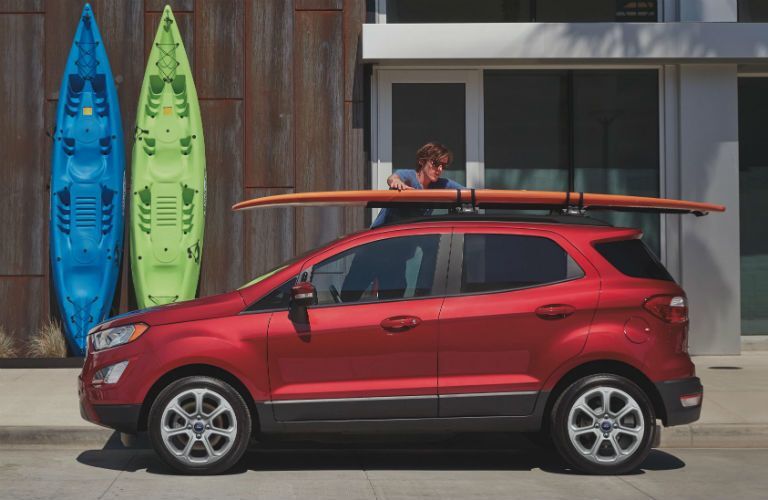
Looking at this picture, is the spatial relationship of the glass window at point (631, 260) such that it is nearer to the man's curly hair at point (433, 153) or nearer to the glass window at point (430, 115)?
the man's curly hair at point (433, 153)

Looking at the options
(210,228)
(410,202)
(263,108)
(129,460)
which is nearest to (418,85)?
(263,108)

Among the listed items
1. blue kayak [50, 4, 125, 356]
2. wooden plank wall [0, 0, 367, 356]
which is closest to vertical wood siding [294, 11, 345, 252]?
wooden plank wall [0, 0, 367, 356]

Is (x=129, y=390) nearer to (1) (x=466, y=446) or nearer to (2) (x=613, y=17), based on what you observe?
(1) (x=466, y=446)

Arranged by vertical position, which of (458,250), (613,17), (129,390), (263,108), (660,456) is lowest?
(660,456)

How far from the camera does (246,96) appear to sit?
1370 cm

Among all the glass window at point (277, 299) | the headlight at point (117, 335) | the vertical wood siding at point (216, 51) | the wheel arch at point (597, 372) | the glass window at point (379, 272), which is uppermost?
the vertical wood siding at point (216, 51)

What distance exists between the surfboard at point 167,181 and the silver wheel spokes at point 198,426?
217 inches

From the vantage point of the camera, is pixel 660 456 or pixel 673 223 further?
pixel 673 223

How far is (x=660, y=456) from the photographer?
860cm

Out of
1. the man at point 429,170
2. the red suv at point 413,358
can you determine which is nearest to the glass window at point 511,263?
the red suv at point 413,358

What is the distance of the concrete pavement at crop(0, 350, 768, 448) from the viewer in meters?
8.92

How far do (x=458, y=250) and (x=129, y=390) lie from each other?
2.23 m

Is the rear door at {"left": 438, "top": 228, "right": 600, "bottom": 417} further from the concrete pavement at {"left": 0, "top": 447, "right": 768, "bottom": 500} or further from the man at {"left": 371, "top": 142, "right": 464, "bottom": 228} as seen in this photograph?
the man at {"left": 371, "top": 142, "right": 464, "bottom": 228}

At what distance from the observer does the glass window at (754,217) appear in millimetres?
14062
